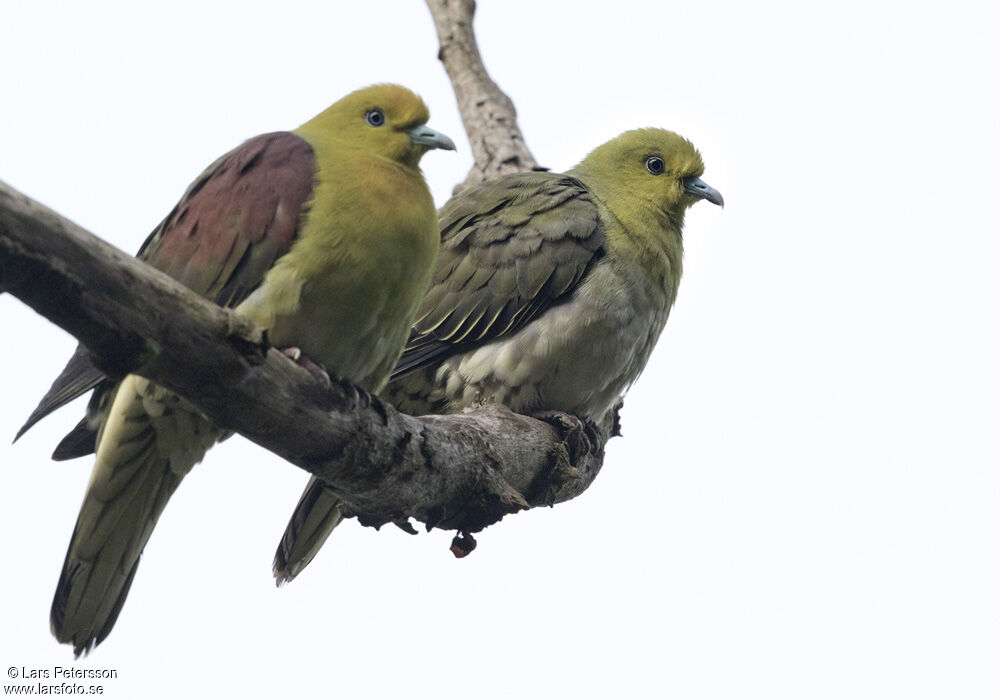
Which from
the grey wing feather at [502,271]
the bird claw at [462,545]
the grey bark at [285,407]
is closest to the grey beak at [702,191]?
the grey wing feather at [502,271]

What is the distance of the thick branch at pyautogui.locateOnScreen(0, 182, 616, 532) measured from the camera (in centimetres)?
261

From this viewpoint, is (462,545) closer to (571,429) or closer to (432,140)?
(571,429)

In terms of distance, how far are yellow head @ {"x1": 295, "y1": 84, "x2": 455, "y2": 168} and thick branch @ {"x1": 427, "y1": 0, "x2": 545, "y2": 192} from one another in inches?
110

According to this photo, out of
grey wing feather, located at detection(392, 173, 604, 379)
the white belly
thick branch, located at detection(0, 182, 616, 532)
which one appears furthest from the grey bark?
grey wing feather, located at detection(392, 173, 604, 379)

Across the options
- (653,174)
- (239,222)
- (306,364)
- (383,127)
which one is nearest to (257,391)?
(306,364)

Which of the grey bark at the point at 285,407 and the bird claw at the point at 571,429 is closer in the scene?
the grey bark at the point at 285,407

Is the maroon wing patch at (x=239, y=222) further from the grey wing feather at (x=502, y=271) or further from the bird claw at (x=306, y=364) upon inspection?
the grey wing feather at (x=502, y=271)

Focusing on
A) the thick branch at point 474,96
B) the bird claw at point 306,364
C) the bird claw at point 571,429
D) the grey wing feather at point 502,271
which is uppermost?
the thick branch at point 474,96

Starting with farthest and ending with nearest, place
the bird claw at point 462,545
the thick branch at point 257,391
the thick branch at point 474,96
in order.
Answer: the thick branch at point 474,96 → the bird claw at point 462,545 → the thick branch at point 257,391

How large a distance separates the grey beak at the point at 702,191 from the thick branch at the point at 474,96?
53.8 inches

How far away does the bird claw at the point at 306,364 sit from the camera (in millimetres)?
3453

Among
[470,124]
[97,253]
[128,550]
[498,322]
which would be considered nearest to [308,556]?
[128,550]

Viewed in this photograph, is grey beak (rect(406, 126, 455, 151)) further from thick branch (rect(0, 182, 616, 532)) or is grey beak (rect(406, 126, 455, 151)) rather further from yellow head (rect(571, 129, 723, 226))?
yellow head (rect(571, 129, 723, 226))

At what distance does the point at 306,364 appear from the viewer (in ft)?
11.5
